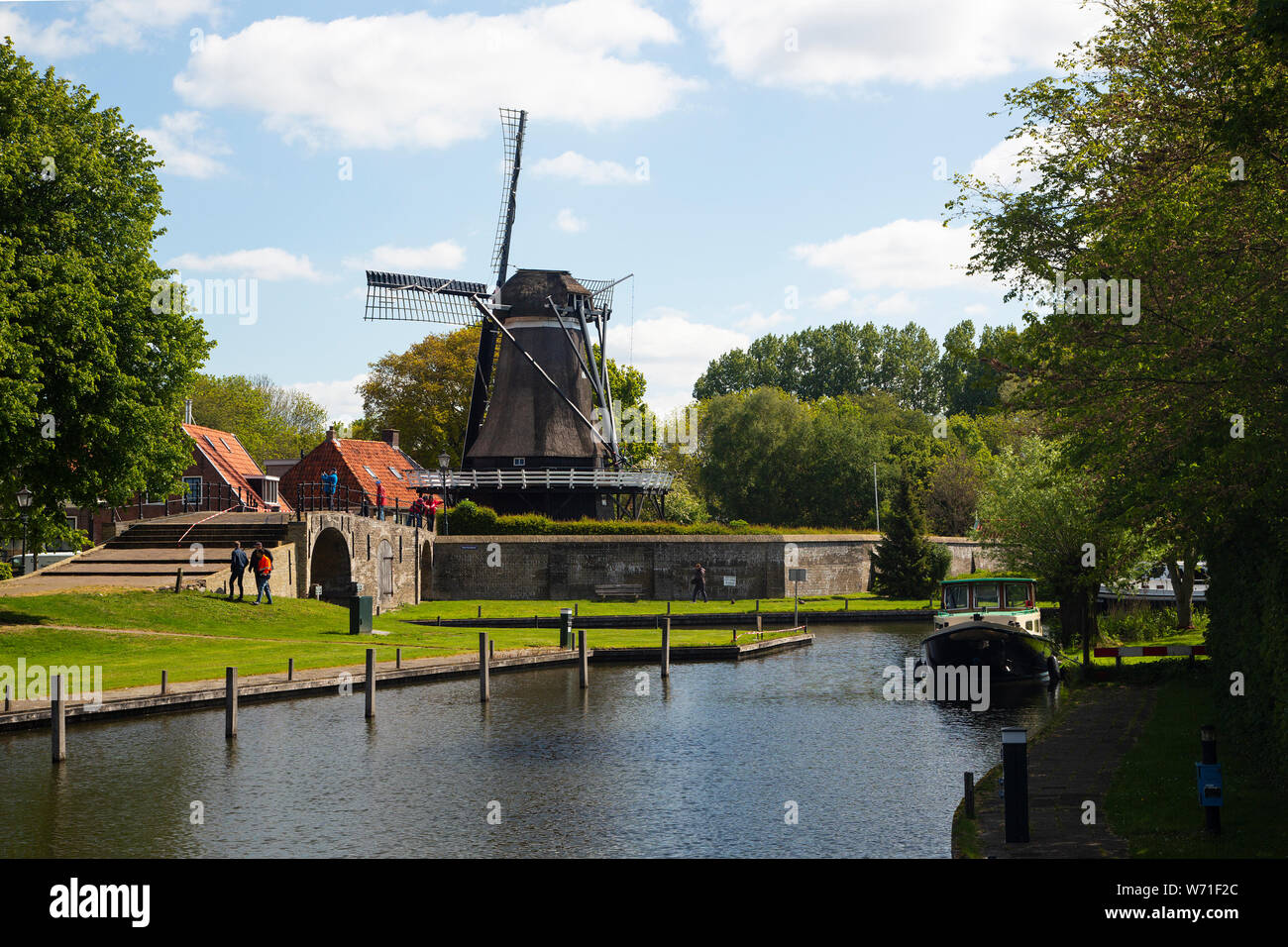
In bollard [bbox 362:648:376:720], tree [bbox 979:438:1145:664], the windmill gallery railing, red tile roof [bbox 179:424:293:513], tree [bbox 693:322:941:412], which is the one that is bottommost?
bollard [bbox 362:648:376:720]

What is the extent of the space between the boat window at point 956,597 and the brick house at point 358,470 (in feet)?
114

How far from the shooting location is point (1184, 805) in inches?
531

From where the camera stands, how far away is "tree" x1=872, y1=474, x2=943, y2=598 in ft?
191

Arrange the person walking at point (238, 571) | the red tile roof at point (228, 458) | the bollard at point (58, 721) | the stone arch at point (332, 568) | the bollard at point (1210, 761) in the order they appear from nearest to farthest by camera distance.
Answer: the bollard at point (1210, 761) → the bollard at point (58, 721) → the person walking at point (238, 571) → the stone arch at point (332, 568) → the red tile roof at point (228, 458)

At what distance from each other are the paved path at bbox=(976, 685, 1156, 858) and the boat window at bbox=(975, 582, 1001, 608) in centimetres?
696

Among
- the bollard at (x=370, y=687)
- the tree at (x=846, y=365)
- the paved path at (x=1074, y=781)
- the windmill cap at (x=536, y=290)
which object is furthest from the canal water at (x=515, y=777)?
the tree at (x=846, y=365)

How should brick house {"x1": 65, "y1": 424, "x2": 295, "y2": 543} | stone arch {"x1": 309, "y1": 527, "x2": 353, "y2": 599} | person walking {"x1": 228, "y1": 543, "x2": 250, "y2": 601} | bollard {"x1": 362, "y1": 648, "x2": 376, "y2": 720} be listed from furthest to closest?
brick house {"x1": 65, "y1": 424, "x2": 295, "y2": 543}
stone arch {"x1": 309, "y1": 527, "x2": 353, "y2": 599}
person walking {"x1": 228, "y1": 543, "x2": 250, "y2": 601}
bollard {"x1": 362, "y1": 648, "x2": 376, "y2": 720}

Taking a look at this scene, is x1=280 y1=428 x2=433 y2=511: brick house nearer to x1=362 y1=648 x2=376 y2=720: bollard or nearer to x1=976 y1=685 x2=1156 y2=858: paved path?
x1=362 y1=648 x2=376 y2=720: bollard

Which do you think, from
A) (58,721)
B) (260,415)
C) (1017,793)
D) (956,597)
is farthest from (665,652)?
(260,415)

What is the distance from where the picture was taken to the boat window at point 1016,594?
1266 inches

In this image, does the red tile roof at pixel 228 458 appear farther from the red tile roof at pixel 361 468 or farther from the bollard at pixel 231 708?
the bollard at pixel 231 708

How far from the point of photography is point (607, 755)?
20.3 meters

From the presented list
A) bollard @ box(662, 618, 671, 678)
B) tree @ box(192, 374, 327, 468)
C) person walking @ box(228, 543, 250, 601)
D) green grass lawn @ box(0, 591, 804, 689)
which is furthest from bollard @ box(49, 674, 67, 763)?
Result: tree @ box(192, 374, 327, 468)

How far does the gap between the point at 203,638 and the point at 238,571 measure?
4891 mm
